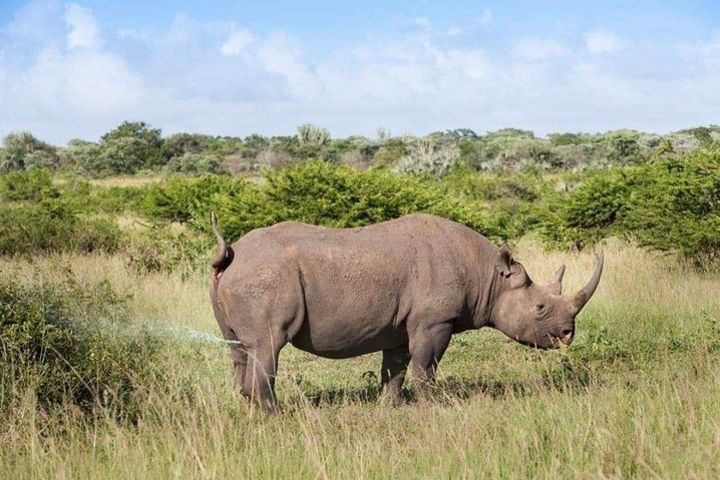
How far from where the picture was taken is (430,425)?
7.00 meters

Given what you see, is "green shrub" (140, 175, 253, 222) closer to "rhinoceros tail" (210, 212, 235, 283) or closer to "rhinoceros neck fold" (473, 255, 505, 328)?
"rhinoceros neck fold" (473, 255, 505, 328)

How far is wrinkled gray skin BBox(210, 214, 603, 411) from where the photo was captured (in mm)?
7719

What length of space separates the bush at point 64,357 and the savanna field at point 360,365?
0.02m

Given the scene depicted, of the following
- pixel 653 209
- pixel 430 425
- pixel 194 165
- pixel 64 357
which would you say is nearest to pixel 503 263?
pixel 430 425

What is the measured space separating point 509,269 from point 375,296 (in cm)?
141

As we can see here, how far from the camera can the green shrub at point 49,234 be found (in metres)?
17.3

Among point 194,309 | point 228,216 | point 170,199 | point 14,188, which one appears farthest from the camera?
point 14,188

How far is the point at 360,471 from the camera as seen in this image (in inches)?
223

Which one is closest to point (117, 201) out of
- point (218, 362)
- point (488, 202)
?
point (488, 202)

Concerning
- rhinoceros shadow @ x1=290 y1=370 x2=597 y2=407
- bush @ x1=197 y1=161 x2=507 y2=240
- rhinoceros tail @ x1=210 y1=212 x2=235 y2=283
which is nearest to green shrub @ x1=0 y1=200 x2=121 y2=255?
bush @ x1=197 y1=161 x2=507 y2=240

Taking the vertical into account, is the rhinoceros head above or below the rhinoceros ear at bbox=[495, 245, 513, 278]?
below

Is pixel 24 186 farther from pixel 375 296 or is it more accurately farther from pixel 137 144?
pixel 137 144

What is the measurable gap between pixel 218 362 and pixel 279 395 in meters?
1.48

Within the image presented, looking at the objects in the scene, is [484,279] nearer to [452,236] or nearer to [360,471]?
[452,236]
